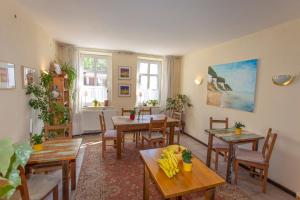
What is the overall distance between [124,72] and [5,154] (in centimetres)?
442

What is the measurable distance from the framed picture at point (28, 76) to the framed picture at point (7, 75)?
0.28 metres

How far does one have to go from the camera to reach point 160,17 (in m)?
2.40

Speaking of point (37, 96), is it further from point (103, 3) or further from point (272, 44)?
point (272, 44)

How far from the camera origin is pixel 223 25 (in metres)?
2.64

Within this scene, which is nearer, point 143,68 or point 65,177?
point 65,177

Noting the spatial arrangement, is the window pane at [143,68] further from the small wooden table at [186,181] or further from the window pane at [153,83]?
the small wooden table at [186,181]

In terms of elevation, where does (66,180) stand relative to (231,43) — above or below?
below

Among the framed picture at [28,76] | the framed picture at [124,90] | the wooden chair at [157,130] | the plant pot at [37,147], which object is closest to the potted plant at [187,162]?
the wooden chair at [157,130]

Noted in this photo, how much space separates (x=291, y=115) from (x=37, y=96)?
4.00 meters

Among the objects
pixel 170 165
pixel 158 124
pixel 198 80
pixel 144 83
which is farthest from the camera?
pixel 144 83

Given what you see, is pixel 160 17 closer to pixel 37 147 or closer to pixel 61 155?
pixel 61 155

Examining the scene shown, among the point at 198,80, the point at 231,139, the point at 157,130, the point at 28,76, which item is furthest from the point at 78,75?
the point at 231,139

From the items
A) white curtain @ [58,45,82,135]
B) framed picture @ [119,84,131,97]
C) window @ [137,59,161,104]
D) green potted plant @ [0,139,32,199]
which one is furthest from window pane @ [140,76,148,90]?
green potted plant @ [0,139,32,199]

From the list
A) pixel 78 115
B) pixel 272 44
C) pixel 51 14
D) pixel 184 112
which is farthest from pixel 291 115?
pixel 78 115
